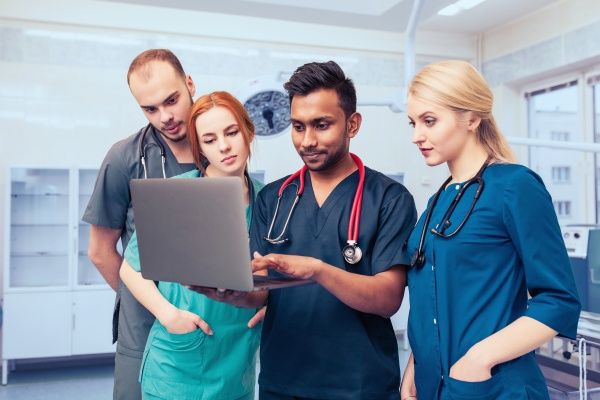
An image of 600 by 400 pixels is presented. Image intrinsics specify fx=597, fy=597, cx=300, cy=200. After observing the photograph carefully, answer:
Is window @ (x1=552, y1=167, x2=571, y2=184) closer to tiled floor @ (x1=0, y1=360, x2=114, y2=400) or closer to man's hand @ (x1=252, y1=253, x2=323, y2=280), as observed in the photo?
tiled floor @ (x1=0, y1=360, x2=114, y2=400)

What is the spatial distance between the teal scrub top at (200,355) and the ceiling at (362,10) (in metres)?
3.44

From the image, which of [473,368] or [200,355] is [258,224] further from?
[473,368]

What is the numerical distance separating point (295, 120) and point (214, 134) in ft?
0.83

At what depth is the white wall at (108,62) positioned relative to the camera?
14.5 ft

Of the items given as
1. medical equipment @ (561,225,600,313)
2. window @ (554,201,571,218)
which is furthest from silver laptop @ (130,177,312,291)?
window @ (554,201,571,218)

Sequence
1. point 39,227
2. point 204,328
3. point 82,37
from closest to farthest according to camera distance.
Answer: point 204,328
point 39,227
point 82,37

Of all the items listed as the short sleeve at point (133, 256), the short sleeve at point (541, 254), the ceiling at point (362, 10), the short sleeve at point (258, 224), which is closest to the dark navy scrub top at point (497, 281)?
Answer: the short sleeve at point (541, 254)

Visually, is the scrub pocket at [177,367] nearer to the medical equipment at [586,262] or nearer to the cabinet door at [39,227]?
the medical equipment at [586,262]

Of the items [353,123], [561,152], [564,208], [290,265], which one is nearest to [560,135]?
[561,152]

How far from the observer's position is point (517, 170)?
1162 mm

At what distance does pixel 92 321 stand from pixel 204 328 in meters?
3.08

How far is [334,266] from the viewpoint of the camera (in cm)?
129

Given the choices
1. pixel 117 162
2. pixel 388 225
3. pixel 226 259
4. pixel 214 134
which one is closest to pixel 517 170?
pixel 388 225

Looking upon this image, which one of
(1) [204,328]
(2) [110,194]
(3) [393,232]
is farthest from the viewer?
(2) [110,194]
